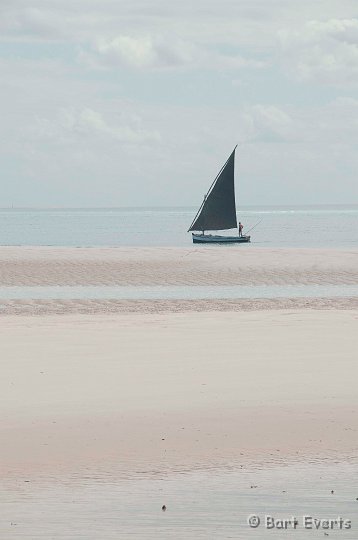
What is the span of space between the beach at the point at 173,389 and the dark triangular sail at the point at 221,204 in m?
52.1

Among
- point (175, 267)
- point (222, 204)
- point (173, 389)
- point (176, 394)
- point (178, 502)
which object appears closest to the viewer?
point (178, 502)

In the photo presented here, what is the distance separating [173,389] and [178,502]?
475cm

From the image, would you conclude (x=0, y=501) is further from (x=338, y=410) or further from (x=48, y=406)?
(x=338, y=410)

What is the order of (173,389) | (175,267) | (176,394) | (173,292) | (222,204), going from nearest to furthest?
(176,394) < (173,389) < (173,292) < (175,267) < (222,204)

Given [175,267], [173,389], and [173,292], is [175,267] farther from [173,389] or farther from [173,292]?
[173,389]

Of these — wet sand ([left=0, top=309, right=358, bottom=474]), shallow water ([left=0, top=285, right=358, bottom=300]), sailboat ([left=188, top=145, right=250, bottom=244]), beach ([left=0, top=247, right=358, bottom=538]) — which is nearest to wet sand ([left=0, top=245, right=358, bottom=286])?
shallow water ([left=0, top=285, right=358, bottom=300])

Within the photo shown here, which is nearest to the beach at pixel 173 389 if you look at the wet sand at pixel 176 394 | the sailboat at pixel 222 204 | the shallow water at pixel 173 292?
the wet sand at pixel 176 394

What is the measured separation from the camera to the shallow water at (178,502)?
24.3 feet

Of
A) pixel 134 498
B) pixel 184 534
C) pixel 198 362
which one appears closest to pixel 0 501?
pixel 134 498

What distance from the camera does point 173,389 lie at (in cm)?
1291

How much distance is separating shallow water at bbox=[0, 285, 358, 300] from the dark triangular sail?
43.3m

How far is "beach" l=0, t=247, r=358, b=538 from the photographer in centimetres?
977

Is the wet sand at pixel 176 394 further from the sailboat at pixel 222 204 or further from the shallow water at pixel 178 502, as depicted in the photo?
the sailboat at pixel 222 204

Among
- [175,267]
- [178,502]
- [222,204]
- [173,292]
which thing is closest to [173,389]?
[178,502]
